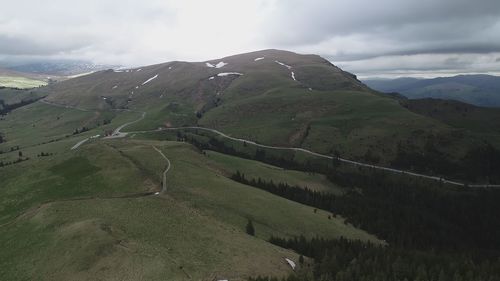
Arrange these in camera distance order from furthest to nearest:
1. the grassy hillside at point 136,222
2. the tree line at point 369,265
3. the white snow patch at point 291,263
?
the white snow patch at point 291,263
the tree line at point 369,265
the grassy hillside at point 136,222

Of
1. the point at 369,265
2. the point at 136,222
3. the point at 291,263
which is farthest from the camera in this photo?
the point at 136,222

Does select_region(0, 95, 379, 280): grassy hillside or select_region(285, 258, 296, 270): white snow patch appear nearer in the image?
select_region(0, 95, 379, 280): grassy hillside

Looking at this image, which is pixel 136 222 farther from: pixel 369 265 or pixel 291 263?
pixel 369 265

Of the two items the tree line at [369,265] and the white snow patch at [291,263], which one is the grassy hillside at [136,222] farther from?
the tree line at [369,265]

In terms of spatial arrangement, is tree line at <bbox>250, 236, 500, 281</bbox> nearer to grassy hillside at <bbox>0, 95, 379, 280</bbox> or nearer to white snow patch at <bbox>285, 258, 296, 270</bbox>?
white snow patch at <bbox>285, 258, 296, 270</bbox>

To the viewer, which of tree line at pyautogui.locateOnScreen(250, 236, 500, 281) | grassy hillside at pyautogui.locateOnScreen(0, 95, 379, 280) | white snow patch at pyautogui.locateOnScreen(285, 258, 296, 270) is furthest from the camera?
white snow patch at pyautogui.locateOnScreen(285, 258, 296, 270)

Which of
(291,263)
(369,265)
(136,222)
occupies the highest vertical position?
(136,222)

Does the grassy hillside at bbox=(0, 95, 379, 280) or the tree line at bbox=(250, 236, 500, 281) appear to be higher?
the grassy hillside at bbox=(0, 95, 379, 280)

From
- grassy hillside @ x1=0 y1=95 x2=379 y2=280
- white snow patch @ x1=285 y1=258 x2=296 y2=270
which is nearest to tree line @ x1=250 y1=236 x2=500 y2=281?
white snow patch @ x1=285 y1=258 x2=296 y2=270

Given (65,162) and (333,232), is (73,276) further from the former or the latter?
(65,162)

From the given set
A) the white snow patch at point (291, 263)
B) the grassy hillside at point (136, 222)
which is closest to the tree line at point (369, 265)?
the white snow patch at point (291, 263)

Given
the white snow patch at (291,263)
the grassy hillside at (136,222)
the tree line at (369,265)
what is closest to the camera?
the grassy hillside at (136,222)

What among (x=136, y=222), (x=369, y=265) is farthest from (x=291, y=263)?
(x=136, y=222)
